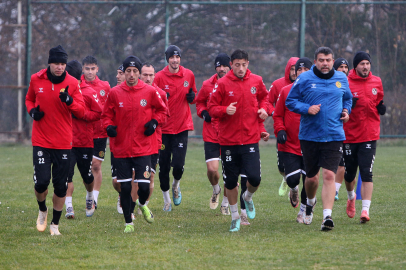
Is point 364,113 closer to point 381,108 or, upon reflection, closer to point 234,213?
point 381,108

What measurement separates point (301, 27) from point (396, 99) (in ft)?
13.1

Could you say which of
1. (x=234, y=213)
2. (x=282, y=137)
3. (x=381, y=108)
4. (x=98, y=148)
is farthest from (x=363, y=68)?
(x=98, y=148)

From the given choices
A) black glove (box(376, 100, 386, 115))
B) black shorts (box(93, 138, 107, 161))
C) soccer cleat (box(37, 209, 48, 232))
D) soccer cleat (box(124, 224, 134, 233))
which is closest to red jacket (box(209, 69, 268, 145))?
soccer cleat (box(124, 224, 134, 233))

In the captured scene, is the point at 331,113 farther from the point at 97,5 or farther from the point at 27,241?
the point at 97,5

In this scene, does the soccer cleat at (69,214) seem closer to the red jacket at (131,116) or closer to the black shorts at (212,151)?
the red jacket at (131,116)

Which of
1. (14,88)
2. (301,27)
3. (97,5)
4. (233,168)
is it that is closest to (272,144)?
(301,27)

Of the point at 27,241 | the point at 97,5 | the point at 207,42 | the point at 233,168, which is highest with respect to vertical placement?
the point at 97,5

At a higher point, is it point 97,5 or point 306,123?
point 97,5

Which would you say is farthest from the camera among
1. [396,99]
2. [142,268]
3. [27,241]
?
[396,99]

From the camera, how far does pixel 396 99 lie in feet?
63.4

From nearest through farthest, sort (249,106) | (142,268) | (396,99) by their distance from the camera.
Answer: (142,268), (249,106), (396,99)

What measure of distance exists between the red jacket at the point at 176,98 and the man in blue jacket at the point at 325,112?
104 inches

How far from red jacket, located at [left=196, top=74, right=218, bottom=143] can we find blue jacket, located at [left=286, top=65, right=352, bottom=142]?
1716 mm

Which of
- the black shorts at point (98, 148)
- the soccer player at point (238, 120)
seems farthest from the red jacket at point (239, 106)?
the black shorts at point (98, 148)
